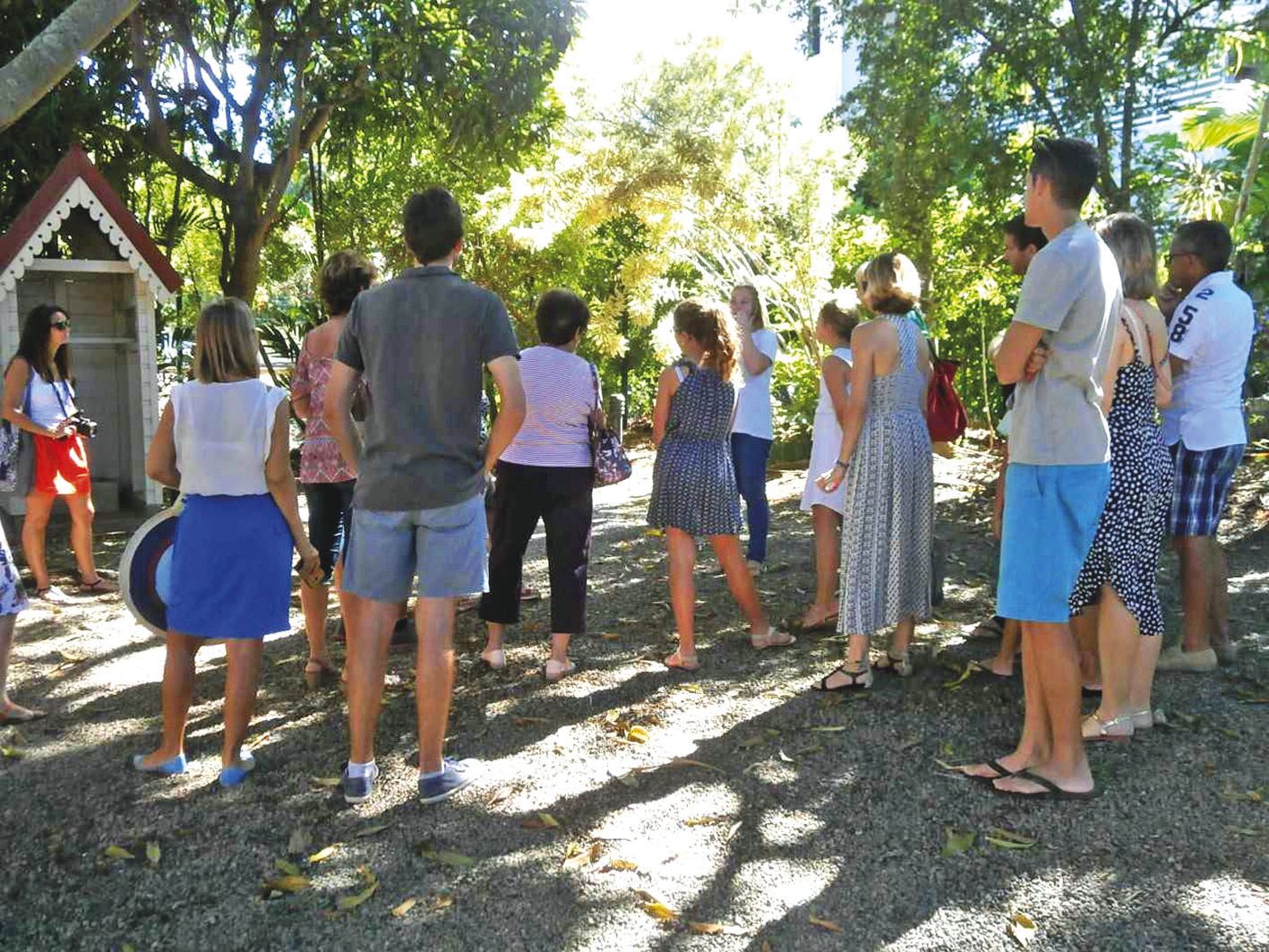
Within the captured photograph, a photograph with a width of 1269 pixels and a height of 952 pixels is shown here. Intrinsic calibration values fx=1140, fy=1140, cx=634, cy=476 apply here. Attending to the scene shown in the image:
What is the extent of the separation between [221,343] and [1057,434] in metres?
2.93

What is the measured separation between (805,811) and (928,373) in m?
2.27

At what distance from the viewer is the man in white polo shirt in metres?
5.09

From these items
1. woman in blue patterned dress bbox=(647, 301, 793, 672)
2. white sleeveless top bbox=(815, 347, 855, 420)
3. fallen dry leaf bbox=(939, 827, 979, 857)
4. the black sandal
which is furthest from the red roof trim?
fallen dry leaf bbox=(939, 827, 979, 857)

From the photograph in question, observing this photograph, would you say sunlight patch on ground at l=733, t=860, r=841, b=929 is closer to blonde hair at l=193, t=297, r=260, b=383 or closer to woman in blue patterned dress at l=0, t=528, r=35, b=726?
blonde hair at l=193, t=297, r=260, b=383

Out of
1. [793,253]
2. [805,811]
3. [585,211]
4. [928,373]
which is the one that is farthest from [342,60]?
[805,811]

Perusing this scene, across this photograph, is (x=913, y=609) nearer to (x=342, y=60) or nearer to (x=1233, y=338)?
(x=1233, y=338)

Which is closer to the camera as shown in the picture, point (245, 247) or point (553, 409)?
point (553, 409)

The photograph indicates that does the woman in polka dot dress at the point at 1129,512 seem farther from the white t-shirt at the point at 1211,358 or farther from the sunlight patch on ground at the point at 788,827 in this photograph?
the sunlight patch on ground at the point at 788,827

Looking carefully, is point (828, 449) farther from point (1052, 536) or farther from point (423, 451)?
point (423, 451)

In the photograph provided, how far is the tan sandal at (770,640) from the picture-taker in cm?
588

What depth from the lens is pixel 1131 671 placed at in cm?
449

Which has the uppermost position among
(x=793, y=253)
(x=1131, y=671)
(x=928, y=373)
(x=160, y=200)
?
(x=160, y=200)

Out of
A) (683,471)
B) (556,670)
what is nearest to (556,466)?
(683,471)

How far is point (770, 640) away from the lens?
232 inches
